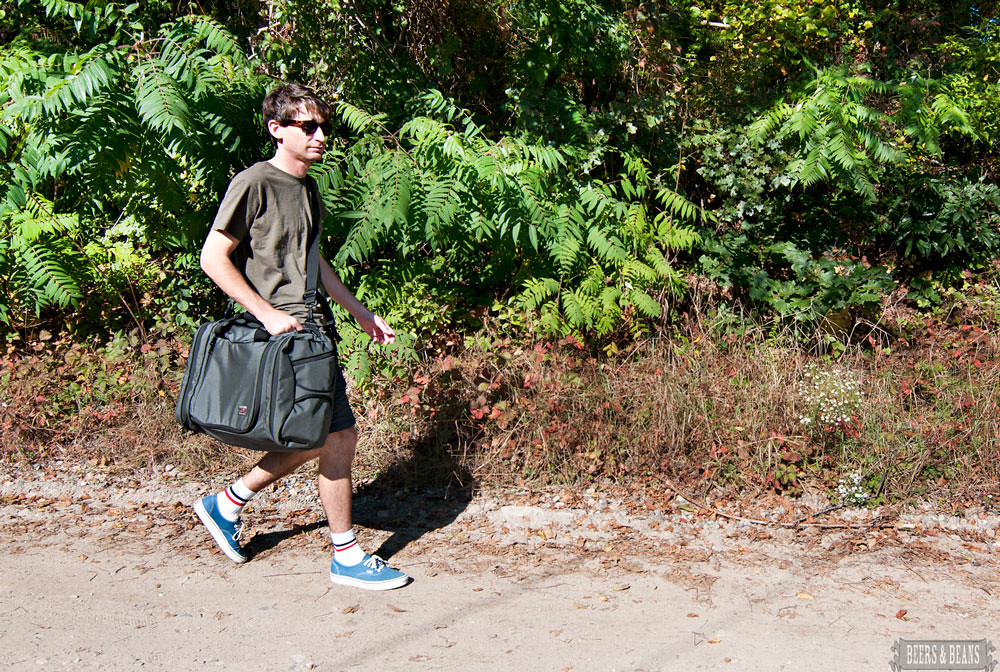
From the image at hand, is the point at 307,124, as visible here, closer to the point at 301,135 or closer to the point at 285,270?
the point at 301,135

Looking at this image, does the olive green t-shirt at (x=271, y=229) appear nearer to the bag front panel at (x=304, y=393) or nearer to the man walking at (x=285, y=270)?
the man walking at (x=285, y=270)

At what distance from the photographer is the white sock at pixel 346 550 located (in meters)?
3.72

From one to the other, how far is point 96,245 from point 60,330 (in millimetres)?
1001

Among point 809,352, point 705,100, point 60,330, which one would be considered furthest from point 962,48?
point 60,330

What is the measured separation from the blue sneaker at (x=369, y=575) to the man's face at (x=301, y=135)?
70.7 inches

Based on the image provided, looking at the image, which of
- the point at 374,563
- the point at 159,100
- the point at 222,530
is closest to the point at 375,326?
the point at 374,563

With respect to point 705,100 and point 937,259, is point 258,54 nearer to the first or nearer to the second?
point 705,100

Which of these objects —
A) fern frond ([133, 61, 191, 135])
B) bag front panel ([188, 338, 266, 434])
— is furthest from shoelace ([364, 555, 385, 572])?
fern frond ([133, 61, 191, 135])

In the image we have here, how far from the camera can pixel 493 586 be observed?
3.72 metres

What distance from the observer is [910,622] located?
10.8ft

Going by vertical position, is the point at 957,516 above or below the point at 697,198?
below

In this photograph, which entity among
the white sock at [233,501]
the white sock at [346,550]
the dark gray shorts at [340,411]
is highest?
the dark gray shorts at [340,411]

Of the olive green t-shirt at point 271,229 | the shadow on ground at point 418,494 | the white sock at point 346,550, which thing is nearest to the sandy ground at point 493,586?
the shadow on ground at point 418,494

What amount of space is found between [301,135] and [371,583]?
6.42ft
